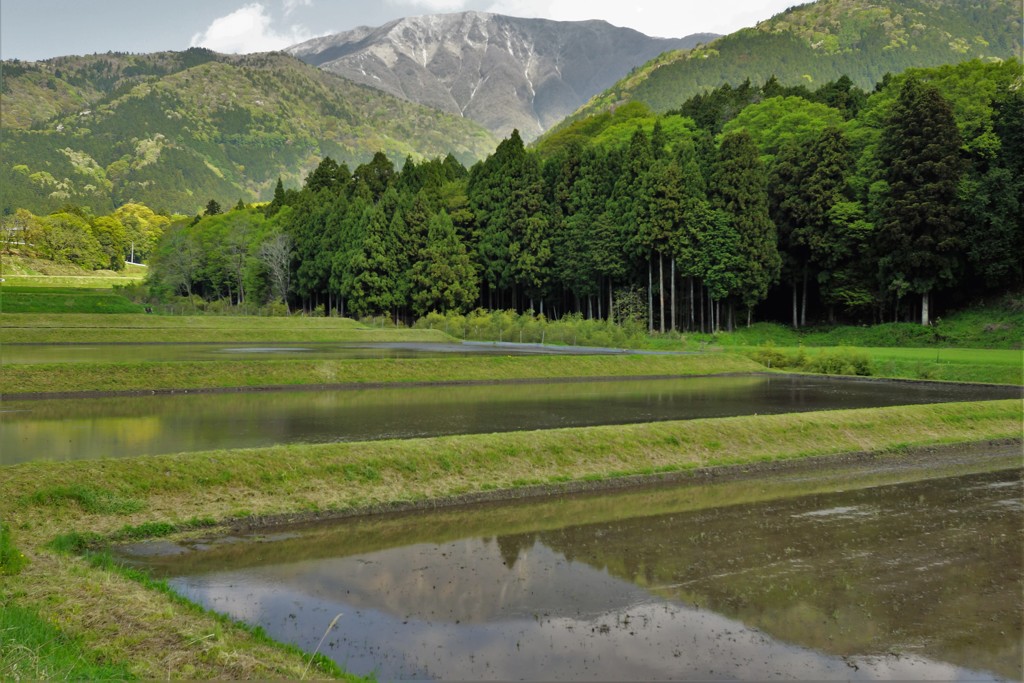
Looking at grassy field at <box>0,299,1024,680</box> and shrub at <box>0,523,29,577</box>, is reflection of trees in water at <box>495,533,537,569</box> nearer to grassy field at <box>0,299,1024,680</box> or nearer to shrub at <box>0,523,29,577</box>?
A: grassy field at <box>0,299,1024,680</box>

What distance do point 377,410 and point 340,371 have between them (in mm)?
7193

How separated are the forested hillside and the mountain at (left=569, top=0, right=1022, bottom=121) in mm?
110886

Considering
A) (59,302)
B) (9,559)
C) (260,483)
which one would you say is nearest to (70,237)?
(59,302)

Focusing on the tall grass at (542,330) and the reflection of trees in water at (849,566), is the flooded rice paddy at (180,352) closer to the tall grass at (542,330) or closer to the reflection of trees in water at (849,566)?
the tall grass at (542,330)

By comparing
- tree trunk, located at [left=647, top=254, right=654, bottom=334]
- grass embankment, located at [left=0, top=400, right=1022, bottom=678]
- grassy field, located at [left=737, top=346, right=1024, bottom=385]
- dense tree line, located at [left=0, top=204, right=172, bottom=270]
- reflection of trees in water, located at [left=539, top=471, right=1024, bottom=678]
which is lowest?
grassy field, located at [left=737, top=346, right=1024, bottom=385]

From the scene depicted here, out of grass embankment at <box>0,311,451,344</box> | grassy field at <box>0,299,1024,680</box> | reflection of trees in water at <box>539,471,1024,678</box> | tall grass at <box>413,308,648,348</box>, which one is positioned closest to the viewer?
grassy field at <box>0,299,1024,680</box>

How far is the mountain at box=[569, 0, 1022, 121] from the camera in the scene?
6875 inches

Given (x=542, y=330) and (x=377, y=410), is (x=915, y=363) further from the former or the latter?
(x=377, y=410)

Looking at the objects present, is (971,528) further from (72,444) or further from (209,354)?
(209,354)

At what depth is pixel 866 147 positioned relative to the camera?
188 ft

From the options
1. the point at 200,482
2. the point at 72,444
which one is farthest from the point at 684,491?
the point at 72,444

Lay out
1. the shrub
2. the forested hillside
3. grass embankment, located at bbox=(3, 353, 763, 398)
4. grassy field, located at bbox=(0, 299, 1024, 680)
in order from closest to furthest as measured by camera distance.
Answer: grassy field, located at bbox=(0, 299, 1024, 680)
the shrub
grass embankment, located at bbox=(3, 353, 763, 398)
the forested hillside

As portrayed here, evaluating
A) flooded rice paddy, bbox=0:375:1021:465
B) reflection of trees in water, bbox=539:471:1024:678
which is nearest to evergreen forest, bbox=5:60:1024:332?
flooded rice paddy, bbox=0:375:1021:465

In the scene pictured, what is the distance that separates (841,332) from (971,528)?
43868 mm
